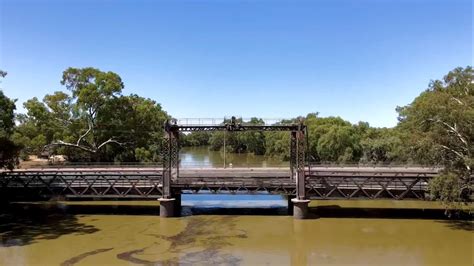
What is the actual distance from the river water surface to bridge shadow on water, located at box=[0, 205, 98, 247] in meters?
0.06

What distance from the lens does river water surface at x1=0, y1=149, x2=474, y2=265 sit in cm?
2000

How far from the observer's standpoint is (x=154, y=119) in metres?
64.1

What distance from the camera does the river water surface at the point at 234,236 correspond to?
2000 cm

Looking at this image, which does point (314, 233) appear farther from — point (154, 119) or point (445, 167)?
point (154, 119)

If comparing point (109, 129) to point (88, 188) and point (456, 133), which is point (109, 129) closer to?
point (88, 188)

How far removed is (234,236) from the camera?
79.3 ft

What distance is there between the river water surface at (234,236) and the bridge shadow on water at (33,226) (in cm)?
6

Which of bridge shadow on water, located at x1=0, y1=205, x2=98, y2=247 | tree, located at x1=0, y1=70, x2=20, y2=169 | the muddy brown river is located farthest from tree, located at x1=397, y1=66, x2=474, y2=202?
tree, located at x1=0, y1=70, x2=20, y2=169

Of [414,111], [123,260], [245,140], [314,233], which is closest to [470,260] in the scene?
[314,233]

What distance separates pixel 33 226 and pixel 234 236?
1327 centimetres

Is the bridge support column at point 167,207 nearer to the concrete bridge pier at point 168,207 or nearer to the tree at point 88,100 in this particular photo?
the concrete bridge pier at point 168,207

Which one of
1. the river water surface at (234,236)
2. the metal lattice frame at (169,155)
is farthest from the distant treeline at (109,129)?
the metal lattice frame at (169,155)

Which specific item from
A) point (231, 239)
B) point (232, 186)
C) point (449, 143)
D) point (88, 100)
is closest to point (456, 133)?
point (449, 143)

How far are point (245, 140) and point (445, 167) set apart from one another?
328ft
